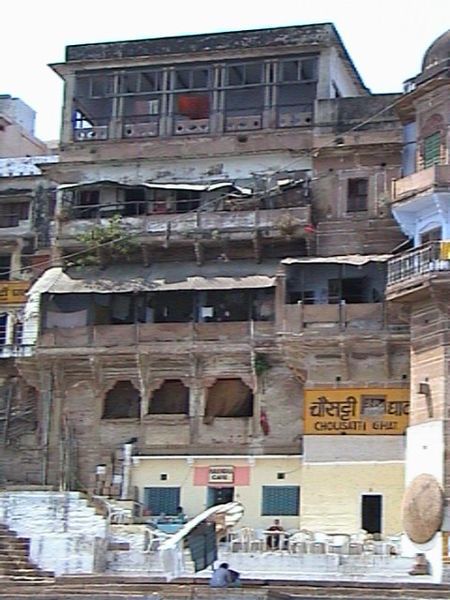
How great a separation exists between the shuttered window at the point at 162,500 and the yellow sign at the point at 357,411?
3791 millimetres

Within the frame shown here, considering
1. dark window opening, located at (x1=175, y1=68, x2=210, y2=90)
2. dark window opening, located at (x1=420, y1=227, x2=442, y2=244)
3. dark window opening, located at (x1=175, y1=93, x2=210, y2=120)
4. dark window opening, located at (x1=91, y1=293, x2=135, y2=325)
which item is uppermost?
dark window opening, located at (x1=175, y1=68, x2=210, y2=90)

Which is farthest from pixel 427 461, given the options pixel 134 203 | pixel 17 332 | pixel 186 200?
pixel 17 332

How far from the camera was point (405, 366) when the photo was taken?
30.7m

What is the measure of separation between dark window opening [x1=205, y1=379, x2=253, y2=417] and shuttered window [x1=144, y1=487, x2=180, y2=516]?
222cm

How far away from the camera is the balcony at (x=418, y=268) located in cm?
2794

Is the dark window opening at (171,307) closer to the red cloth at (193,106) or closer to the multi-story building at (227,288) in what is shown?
the multi-story building at (227,288)

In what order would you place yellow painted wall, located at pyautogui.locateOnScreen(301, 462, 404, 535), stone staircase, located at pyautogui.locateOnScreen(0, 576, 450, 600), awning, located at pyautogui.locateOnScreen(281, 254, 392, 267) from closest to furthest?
stone staircase, located at pyautogui.locateOnScreen(0, 576, 450, 600) < yellow painted wall, located at pyautogui.locateOnScreen(301, 462, 404, 535) < awning, located at pyautogui.locateOnScreen(281, 254, 392, 267)

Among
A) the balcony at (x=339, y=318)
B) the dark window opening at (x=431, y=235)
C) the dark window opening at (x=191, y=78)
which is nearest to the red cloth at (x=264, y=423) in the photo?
the balcony at (x=339, y=318)

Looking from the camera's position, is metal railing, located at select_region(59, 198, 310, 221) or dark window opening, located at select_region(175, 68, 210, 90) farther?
dark window opening, located at select_region(175, 68, 210, 90)

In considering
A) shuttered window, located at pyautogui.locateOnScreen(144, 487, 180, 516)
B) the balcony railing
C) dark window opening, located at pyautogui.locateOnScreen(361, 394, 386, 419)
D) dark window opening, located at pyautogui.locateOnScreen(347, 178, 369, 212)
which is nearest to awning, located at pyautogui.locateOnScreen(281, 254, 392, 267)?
dark window opening, located at pyautogui.locateOnScreen(347, 178, 369, 212)

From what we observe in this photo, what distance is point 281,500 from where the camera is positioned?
103 ft

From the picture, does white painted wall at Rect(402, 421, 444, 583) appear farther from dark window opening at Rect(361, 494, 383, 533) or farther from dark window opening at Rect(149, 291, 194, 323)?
dark window opening at Rect(149, 291, 194, 323)

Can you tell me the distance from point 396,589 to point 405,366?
7.95 meters

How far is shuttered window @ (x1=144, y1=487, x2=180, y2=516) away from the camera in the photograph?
32094 mm
